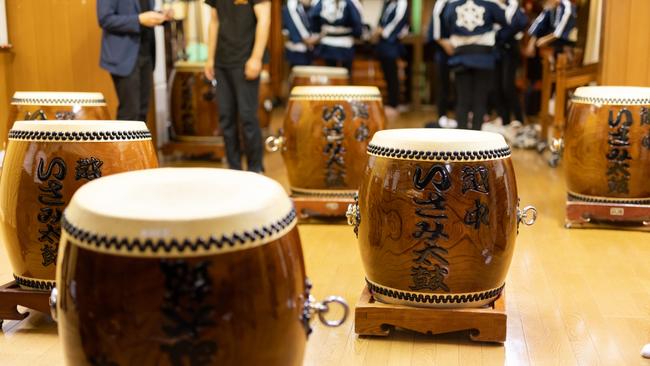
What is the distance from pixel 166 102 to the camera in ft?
18.8

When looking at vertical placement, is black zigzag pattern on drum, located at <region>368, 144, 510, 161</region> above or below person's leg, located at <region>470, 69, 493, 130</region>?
above

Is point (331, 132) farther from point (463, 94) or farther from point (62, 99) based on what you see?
point (463, 94)

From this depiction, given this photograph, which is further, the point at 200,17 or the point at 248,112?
the point at 200,17

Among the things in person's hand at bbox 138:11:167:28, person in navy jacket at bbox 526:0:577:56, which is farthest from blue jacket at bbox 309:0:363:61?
person's hand at bbox 138:11:167:28

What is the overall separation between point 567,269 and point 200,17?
15.6ft

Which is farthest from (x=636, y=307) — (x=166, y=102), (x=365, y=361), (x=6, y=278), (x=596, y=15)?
(x=166, y=102)

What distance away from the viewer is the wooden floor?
197 cm

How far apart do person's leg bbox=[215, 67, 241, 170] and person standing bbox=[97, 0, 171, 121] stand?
0.41m

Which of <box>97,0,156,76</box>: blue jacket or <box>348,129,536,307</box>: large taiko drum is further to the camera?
<box>97,0,156,76</box>: blue jacket

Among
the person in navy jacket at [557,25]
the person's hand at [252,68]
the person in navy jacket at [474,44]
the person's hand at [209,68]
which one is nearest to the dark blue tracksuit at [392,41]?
the person in navy jacket at [557,25]

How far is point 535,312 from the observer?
229 cm

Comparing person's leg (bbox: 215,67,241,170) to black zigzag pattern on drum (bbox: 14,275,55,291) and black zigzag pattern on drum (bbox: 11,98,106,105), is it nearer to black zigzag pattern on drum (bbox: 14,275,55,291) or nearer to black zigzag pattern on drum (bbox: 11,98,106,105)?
black zigzag pattern on drum (bbox: 11,98,106,105)

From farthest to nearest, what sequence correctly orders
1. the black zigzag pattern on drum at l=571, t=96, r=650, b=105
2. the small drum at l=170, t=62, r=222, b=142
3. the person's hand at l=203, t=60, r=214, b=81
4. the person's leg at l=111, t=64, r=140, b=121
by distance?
the small drum at l=170, t=62, r=222, b=142
the person's hand at l=203, t=60, r=214, b=81
the person's leg at l=111, t=64, r=140, b=121
the black zigzag pattern on drum at l=571, t=96, r=650, b=105

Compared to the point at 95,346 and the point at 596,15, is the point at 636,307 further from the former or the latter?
the point at 596,15
